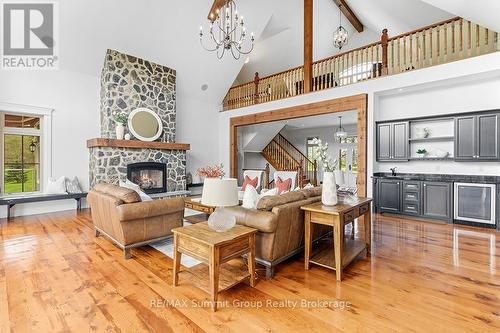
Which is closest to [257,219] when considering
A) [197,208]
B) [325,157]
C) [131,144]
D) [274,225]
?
[274,225]

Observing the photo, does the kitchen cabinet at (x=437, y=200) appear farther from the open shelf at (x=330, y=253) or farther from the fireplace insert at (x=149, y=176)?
the fireplace insert at (x=149, y=176)

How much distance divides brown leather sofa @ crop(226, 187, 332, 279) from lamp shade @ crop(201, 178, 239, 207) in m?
0.50

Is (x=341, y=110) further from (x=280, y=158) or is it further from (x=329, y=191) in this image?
(x=280, y=158)

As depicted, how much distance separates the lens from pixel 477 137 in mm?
4695

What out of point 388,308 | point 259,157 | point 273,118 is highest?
point 273,118

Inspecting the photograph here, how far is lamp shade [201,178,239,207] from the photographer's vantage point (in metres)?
2.25

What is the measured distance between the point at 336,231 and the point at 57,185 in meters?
6.12

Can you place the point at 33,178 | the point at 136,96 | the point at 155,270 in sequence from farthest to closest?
the point at 136,96
the point at 33,178
the point at 155,270

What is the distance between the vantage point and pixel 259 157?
1170 cm

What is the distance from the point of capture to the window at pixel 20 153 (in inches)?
218

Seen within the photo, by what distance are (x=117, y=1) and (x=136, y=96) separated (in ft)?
7.15

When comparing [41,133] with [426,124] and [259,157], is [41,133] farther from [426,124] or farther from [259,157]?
[426,124]

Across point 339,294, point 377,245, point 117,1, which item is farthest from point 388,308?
point 117,1

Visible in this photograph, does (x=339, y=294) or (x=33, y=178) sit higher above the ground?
(x=33, y=178)
